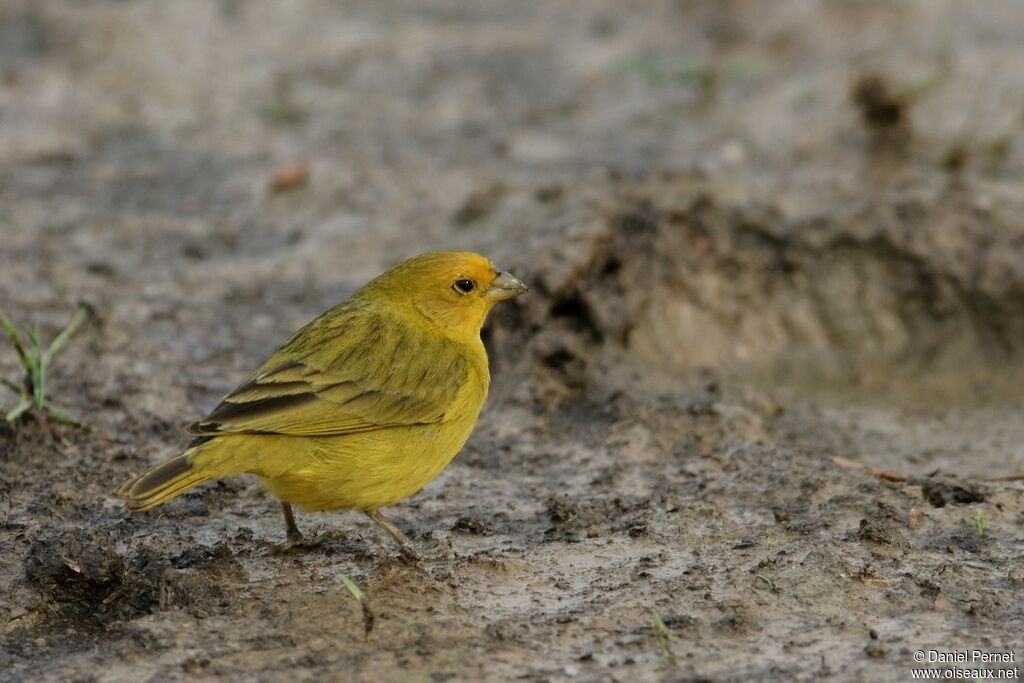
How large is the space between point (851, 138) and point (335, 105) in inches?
136

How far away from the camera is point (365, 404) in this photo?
179 inches

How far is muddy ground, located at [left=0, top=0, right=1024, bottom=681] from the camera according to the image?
3.91 m

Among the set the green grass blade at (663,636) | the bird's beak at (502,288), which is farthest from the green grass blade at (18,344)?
the green grass blade at (663,636)

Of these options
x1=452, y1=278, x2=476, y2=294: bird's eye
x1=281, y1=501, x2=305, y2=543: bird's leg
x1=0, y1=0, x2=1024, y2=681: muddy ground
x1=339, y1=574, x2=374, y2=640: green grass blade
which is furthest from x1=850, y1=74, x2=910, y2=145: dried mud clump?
x1=339, y1=574, x2=374, y2=640: green grass blade

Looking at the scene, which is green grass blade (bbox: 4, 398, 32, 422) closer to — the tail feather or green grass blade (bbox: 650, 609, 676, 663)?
the tail feather

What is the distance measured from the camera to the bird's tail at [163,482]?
155 inches

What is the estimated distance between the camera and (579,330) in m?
6.09

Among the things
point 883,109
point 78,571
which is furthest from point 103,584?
point 883,109

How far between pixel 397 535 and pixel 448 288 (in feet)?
3.59

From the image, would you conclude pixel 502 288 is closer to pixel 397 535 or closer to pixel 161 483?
pixel 397 535

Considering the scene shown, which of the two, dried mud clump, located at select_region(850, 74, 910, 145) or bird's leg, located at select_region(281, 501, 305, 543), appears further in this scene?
dried mud clump, located at select_region(850, 74, 910, 145)

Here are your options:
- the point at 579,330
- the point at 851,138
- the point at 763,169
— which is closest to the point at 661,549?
the point at 579,330

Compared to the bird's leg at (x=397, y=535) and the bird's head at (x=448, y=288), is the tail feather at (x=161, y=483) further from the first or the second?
the bird's head at (x=448, y=288)

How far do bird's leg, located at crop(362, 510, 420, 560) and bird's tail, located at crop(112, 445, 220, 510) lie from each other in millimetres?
614
